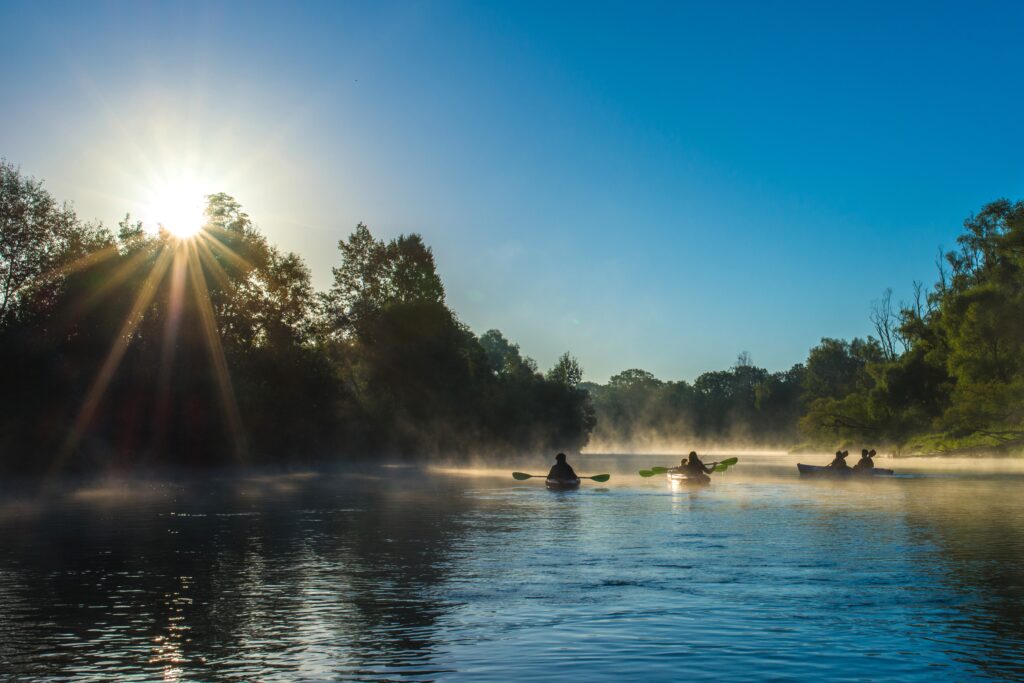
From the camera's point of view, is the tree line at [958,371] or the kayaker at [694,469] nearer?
the kayaker at [694,469]

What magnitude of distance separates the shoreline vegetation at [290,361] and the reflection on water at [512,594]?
1846 centimetres

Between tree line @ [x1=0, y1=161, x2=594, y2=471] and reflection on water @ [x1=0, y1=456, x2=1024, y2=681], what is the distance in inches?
665

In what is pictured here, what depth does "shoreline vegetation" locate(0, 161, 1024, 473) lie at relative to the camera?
47.5 m

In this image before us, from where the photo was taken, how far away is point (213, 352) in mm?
57500

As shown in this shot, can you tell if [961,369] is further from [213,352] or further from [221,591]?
[221,591]

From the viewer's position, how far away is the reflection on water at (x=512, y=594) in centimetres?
1105

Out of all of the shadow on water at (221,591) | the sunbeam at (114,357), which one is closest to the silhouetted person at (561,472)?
the shadow on water at (221,591)

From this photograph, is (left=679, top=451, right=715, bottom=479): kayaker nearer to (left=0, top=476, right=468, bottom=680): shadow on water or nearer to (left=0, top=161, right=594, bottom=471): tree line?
(left=0, top=476, right=468, bottom=680): shadow on water

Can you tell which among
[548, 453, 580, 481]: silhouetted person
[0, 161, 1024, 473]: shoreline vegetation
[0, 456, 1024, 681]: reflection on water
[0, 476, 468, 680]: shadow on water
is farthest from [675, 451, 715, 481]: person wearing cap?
[0, 161, 1024, 473]: shoreline vegetation

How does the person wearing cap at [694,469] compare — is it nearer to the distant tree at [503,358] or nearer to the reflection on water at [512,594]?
the reflection on water at [512,594]

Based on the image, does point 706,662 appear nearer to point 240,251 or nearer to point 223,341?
point 223,341

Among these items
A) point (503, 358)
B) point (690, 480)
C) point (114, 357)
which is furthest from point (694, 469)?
point (503, 358)

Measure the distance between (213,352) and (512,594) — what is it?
45.4 metres

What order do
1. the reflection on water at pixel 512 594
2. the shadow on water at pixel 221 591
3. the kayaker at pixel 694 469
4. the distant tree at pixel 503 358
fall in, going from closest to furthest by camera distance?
the reflection on water at pixel 512 594
the shadow on water at pixel 221 591
the kayaker at pixel 694 469
the distant tree at pixel 503 358
